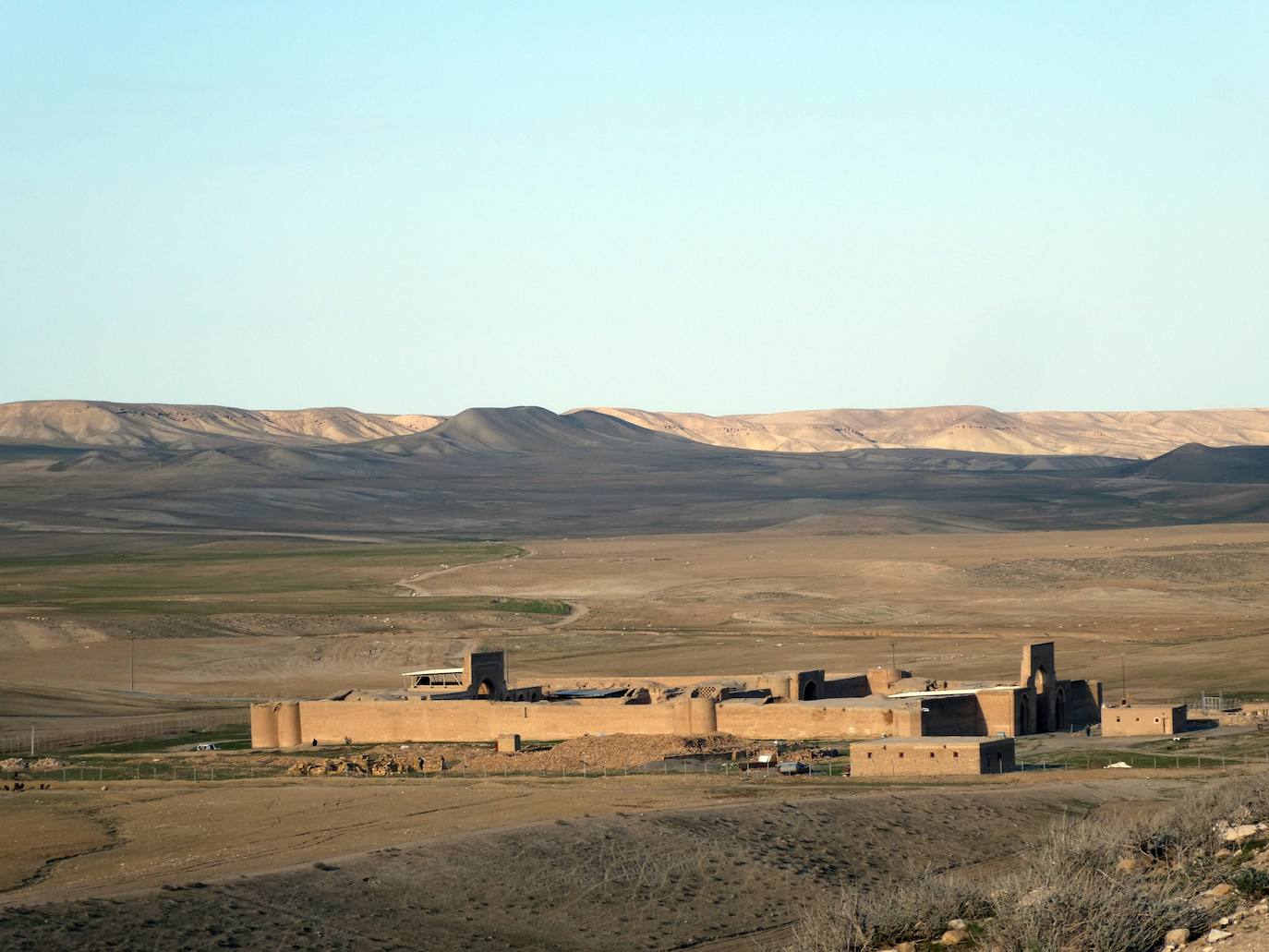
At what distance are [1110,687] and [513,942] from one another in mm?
39761

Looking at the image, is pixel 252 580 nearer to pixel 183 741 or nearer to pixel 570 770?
pixel 183 741

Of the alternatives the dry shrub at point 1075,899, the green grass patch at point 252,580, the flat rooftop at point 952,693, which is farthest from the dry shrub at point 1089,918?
the green grass patch at point 252,580

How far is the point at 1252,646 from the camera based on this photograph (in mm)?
75750

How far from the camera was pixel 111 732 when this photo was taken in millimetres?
62906

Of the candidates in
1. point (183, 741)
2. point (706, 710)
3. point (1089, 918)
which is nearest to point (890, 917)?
point (1089, 918)

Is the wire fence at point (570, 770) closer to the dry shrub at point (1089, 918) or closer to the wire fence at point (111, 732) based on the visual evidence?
the wire fence at point (111, 732)

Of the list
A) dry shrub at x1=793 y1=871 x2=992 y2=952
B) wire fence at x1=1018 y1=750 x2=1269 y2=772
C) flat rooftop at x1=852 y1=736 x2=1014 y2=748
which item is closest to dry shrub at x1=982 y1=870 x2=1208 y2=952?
dry shrub at x1=793 y1=871 x2=992 y2=952

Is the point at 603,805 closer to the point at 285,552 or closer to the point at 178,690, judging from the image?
the point at 178,690

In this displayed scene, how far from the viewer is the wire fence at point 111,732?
59656 mm

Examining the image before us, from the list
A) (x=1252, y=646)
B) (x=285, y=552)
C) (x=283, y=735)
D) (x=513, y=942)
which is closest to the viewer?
(x=513, y=942)

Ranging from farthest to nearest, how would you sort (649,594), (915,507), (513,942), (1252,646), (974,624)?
(915,507) < (649,594) < (974,624) < (1252,646) < (513,942)

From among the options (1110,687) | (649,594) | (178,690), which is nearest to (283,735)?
(178,690)

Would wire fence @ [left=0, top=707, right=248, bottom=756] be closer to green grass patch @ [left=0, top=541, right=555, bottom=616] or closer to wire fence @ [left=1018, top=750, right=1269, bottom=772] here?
wire fence @ [left=1018, top=750, right=1269, bottom=772]

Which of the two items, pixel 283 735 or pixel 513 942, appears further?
pixel 283 735
